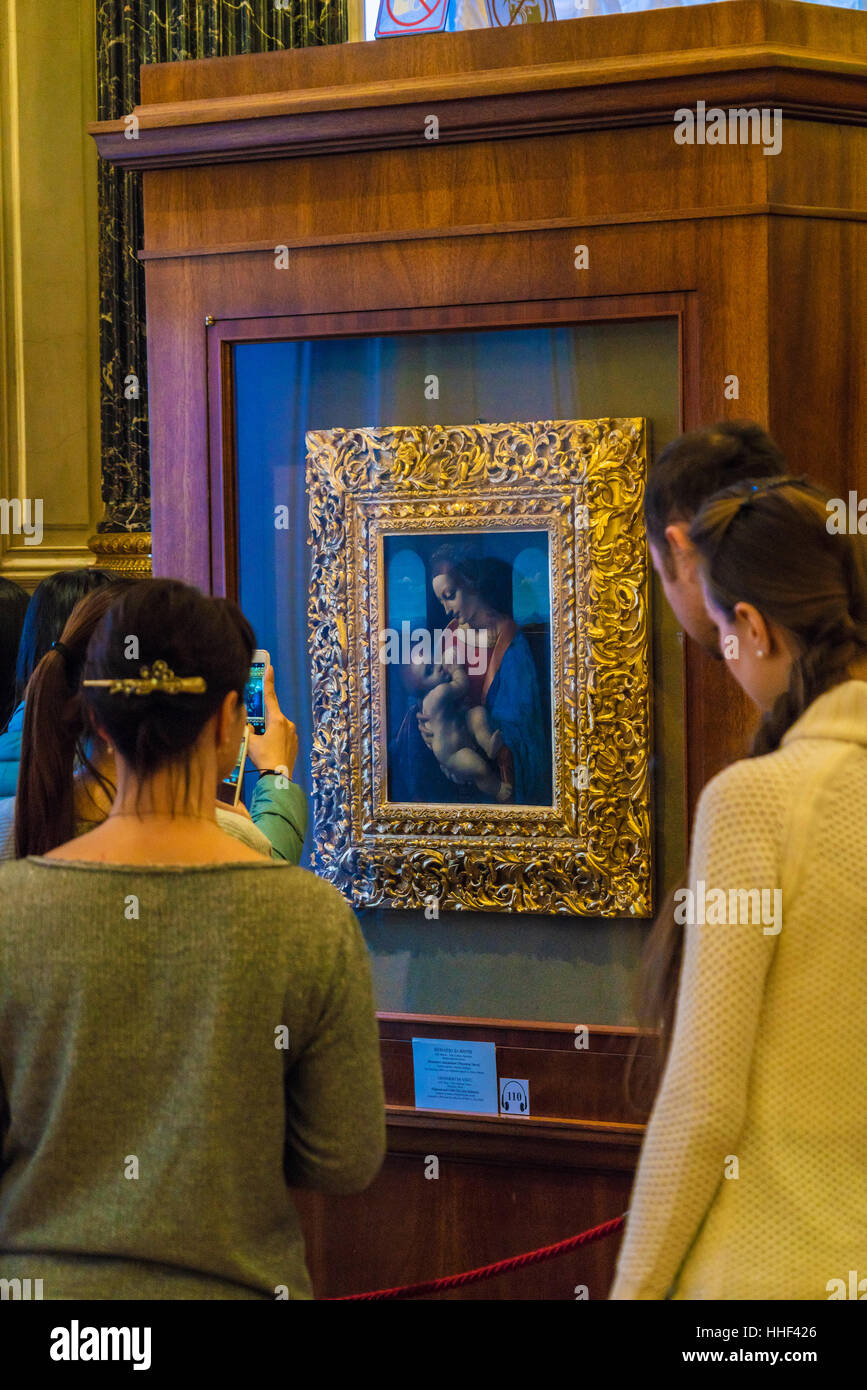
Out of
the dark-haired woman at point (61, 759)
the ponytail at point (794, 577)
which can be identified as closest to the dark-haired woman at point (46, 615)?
the dark-haired woman at point (61, 759)

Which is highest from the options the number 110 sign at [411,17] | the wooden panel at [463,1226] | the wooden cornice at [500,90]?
the number 110 sign at [411,17]

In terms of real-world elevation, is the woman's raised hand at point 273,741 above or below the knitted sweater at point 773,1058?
above

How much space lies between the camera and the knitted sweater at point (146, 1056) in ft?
5.16

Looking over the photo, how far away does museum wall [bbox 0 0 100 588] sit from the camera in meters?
5.28

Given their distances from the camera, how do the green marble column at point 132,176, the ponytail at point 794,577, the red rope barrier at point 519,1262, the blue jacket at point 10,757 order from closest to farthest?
the ponytail at point 794,577 → the blue jacket at point 10,757 → the red rope barrier at point 519,1262 → the green marble column at point 132,176

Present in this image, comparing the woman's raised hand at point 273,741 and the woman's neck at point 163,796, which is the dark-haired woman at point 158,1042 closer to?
the woman's neck at point 163,796

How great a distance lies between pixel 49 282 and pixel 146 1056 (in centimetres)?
439

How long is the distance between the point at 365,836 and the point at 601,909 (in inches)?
21.8

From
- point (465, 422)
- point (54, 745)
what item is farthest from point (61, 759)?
Answer: point (465, 422)

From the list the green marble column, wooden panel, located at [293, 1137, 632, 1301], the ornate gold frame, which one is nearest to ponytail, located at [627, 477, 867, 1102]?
the ornate gold frame

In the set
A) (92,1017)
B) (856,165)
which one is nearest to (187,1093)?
(92,1017)

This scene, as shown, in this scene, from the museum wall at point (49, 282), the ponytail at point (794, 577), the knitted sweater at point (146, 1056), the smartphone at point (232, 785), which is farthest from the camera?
the museum wall at point (49, 282)

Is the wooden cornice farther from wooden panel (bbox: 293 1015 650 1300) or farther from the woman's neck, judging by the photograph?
wooden panel (bbox: 293 1015 650 1300)

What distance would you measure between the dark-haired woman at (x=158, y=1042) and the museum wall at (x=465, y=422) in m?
1.46
